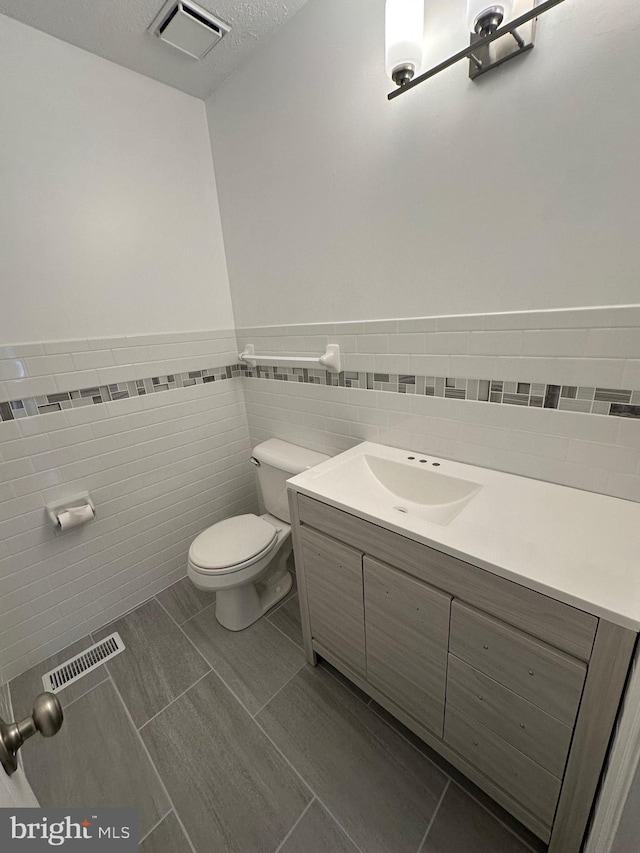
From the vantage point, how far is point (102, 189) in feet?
4.89

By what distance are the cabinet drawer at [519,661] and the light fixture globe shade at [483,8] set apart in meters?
1.39

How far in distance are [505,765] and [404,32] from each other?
6.35ft

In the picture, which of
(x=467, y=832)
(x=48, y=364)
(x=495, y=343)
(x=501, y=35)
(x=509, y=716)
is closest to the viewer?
(x=501, y=35)

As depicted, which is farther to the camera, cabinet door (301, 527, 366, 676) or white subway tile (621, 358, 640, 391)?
cabinet door (301, 527, 366, 676)

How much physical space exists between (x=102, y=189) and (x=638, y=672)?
2.22 m

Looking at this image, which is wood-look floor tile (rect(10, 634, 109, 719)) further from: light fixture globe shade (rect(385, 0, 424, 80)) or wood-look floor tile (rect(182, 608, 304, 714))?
light fixture globe shade (rect(385, 0, 424, 80))

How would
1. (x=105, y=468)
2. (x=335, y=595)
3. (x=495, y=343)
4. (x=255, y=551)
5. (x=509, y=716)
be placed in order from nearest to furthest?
(x=509, y=716) → (x=495, y=343) → (x=335, y=595) → (x=255, y=551) → (x=105, y=468)

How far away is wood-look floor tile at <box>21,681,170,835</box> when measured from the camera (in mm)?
1087

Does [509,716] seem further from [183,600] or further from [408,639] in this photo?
[183,600]

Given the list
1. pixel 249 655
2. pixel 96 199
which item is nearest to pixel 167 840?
pixel 249 655

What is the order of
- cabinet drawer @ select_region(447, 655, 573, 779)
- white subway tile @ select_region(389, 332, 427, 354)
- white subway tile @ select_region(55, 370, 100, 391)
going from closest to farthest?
1. cabinet drawer @ select_region(447, 655, 573, 779)
2. white subway tile @ select_region(389, 332, 427, 354)
3. white subway tile @ select_region(55, 370, 100, 391)

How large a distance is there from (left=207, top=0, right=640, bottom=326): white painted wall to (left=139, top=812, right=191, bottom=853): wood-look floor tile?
176cm

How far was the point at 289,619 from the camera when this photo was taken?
1.68 m

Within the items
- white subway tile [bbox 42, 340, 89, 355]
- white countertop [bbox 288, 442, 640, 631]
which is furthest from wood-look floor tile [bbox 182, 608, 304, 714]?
white subway tile [bbox 42, 340, 89, 355]
